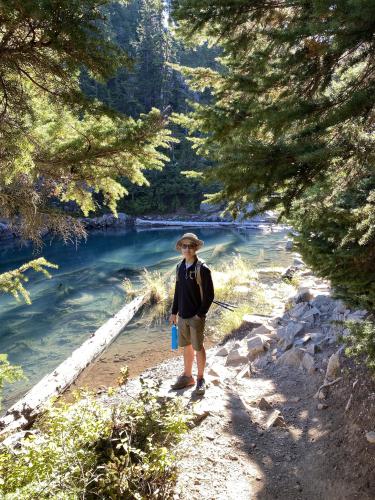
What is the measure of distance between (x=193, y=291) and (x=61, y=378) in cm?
355

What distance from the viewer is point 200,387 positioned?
4875 mm

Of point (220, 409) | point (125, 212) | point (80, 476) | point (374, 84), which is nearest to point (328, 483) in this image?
point (220, 409)

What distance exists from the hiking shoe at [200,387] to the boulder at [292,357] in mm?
1568

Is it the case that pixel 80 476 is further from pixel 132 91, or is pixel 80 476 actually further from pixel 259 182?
pixel 132 91

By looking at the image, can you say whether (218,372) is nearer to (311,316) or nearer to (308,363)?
(308,363)

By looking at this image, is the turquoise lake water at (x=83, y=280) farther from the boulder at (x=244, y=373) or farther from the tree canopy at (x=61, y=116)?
the tree canopy at (x=61, y=116)

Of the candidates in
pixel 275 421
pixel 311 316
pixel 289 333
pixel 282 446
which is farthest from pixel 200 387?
pixel 311 316

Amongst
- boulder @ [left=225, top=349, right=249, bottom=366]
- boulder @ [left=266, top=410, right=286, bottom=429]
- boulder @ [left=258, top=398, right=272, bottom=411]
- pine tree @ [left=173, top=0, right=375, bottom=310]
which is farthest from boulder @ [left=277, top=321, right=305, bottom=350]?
pine tree @ [left=173, top=0, right=375, bottom=310]

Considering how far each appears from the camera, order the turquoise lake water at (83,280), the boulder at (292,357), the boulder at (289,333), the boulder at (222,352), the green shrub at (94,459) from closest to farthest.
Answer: the green shrub at (94,459), the boulder at (292,357), the boulder at (289,333), the boulder at (222,352), the turquoise lake water at (83,280)

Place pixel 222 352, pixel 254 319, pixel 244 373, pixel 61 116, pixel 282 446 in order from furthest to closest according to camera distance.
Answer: pixel 254 319, pixel 222 352, pixel 244 373, pixel 282 446, pixel 61 116

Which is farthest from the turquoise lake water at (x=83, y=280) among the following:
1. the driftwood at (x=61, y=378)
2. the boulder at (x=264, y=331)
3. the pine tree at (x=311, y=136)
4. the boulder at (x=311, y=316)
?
the pine tree at (x=311, y=136)

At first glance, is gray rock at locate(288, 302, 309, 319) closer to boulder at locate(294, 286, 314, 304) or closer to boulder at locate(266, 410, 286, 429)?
boulder at locate(294, 286, 314, 304)

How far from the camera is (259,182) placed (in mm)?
2824

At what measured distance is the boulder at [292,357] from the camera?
5.69m
